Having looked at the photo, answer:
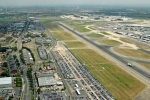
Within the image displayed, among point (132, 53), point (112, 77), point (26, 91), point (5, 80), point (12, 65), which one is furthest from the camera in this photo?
point (132, 53)

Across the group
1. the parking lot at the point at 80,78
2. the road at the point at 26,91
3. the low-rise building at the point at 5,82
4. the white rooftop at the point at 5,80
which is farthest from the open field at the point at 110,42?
the low-rise building at the point at 5,82

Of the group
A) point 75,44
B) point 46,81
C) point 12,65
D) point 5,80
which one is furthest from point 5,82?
point 75,44

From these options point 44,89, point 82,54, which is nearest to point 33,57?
point 82,54

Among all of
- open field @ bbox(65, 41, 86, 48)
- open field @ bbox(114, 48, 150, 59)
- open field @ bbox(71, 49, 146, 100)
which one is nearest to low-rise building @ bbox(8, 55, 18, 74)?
open field @ bbox(71, 49, 146, 100)

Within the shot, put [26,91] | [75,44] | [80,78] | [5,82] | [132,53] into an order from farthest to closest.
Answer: [75,44]
[132,53]
[80,78]
[5,82]
[26,91]

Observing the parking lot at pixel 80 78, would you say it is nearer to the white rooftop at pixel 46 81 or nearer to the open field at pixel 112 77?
the open field at pixel 112 77

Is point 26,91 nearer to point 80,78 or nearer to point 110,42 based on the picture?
point 80,78

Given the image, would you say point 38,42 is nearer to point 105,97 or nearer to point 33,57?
point 33,57

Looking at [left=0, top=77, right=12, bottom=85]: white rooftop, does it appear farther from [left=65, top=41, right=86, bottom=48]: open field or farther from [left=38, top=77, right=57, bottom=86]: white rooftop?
[left=65, top=41, right=86, bottom=48]: open field
